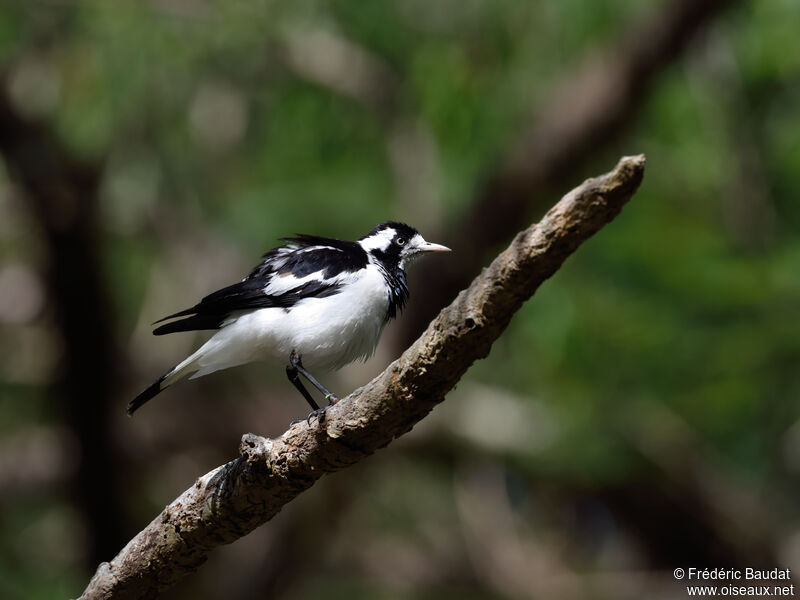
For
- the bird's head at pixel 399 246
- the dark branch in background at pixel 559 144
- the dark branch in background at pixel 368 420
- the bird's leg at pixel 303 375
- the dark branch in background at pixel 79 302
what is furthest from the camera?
the dark branch in background at pixel 559 144

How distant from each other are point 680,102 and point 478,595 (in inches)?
252

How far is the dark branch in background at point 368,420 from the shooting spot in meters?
2.80

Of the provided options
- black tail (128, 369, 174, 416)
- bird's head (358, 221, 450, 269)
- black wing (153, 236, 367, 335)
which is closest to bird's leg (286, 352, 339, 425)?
black wing (153, 236, 367, 335)

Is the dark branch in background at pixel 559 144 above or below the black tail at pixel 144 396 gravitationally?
above

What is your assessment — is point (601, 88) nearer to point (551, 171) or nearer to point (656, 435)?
point (551, 171)

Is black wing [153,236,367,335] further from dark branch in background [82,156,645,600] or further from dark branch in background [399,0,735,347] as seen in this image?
dark branch in background [399,0,735,347]

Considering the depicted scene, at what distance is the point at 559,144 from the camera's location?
9.30 metres

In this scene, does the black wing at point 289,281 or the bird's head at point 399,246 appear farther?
the bird's head at point 399,246

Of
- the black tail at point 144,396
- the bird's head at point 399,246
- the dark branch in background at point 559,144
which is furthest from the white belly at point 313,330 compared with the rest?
the dark branch in background at point 559,144

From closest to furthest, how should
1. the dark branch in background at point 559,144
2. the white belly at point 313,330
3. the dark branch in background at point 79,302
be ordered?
the white belly at point 313,330, the dark branch in background at point 79,302, the dark branch in background at point 559,144

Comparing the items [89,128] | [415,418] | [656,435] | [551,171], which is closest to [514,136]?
[551,171]

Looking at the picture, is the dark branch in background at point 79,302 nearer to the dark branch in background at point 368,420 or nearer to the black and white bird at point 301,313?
the black and white bird at point 301,313

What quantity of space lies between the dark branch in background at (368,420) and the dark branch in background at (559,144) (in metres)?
5.49

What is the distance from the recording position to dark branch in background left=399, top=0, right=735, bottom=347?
354 inches
